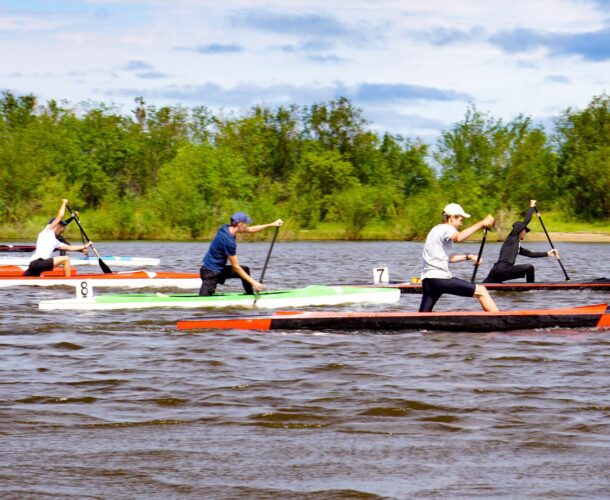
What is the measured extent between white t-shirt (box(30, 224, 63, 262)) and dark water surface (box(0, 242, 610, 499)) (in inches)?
229

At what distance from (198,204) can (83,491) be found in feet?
179

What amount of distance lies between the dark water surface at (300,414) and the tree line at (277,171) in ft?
153

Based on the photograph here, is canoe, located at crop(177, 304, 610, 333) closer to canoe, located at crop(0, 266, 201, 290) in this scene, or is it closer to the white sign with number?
the white sign with number

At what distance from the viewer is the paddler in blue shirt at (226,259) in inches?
596

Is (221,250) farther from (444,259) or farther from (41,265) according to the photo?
(41,265)

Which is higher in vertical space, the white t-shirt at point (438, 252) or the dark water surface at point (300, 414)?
the white t-shirt at point (438, 252)

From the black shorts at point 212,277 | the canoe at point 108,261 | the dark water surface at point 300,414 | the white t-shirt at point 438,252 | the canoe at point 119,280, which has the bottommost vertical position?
the canoe at point 108,261

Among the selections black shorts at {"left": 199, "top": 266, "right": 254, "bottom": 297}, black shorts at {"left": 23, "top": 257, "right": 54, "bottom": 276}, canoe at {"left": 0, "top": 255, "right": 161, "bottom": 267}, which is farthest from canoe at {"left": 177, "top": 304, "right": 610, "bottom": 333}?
canoe at {"left": 0, "top": 255, "right": 161, "bottom": 267}

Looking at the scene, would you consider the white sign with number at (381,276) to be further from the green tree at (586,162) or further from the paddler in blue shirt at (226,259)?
the green tree at (586,162)

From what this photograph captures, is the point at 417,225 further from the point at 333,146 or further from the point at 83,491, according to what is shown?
the point at 83,491

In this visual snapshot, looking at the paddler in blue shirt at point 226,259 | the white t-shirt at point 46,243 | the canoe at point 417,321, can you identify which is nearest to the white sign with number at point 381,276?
the paddler in blue shirt at point 226,259

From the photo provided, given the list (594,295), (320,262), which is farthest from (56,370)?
(320,262)

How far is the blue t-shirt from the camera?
49.8 feet

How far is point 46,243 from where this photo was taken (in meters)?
20.2
